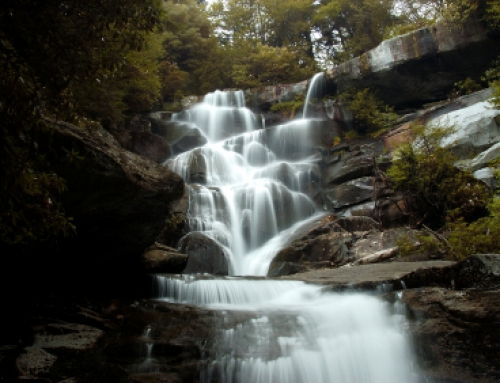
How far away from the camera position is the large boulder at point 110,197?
472cm

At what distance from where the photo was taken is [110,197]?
5.49 meters

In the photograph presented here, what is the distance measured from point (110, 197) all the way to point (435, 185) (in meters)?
9.68

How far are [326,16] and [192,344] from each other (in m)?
27.4

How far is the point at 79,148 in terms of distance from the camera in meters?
4.58

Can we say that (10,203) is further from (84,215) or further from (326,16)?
(326,16)

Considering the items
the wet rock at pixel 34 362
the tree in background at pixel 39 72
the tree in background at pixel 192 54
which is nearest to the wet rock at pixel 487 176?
the tree in background at pixel 39 72

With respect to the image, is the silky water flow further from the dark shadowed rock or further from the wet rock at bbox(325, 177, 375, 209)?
the wet rock at bbox(325, 177, 375, 209)

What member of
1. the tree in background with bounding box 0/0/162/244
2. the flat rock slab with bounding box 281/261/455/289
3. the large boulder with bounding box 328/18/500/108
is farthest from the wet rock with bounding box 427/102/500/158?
the tree in background with bounding box 0/0/162/244

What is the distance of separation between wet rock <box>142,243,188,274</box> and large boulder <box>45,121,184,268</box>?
0.28 m

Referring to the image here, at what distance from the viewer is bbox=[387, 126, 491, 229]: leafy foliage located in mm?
10617

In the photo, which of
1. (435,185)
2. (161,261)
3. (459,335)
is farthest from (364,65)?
(459,335)

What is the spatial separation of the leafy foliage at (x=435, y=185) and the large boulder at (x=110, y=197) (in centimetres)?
786

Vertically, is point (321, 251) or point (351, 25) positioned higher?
point (351, 25)

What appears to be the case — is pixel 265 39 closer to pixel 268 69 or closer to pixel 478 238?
pixel 268 69
